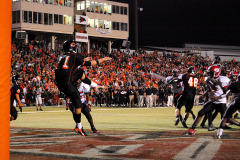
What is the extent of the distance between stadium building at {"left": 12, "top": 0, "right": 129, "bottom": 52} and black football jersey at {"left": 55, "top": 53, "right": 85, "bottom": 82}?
3789 centimetres

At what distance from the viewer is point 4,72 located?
2.24m

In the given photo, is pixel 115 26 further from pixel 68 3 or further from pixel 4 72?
pixel 4 72

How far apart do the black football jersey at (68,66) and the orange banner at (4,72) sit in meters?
6.01

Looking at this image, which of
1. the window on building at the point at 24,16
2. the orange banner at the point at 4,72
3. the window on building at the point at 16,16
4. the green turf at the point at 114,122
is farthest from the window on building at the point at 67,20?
the orange banner at the point at 4,72

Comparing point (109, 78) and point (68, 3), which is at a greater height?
point (68, 3)

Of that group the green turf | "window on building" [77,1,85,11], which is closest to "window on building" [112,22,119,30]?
"window on building" [77,1,85,11]

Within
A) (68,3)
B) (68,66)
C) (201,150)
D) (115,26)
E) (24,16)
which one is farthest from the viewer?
(115,26)

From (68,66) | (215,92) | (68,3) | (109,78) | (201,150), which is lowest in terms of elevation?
(201,150)

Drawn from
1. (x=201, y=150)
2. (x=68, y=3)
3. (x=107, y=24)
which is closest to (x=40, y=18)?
(x=68, y=3)

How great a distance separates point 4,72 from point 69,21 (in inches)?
2113

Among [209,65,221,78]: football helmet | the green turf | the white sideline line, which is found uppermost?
[209,65,221,78]: football helmet

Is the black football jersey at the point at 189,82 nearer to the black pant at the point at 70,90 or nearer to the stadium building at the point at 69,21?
the black pant at the point at 70,90

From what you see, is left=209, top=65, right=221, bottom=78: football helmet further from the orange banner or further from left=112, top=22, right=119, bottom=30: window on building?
left=112, top=22, right=119, bottom=30: window on building

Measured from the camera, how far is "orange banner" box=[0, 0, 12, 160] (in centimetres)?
221
